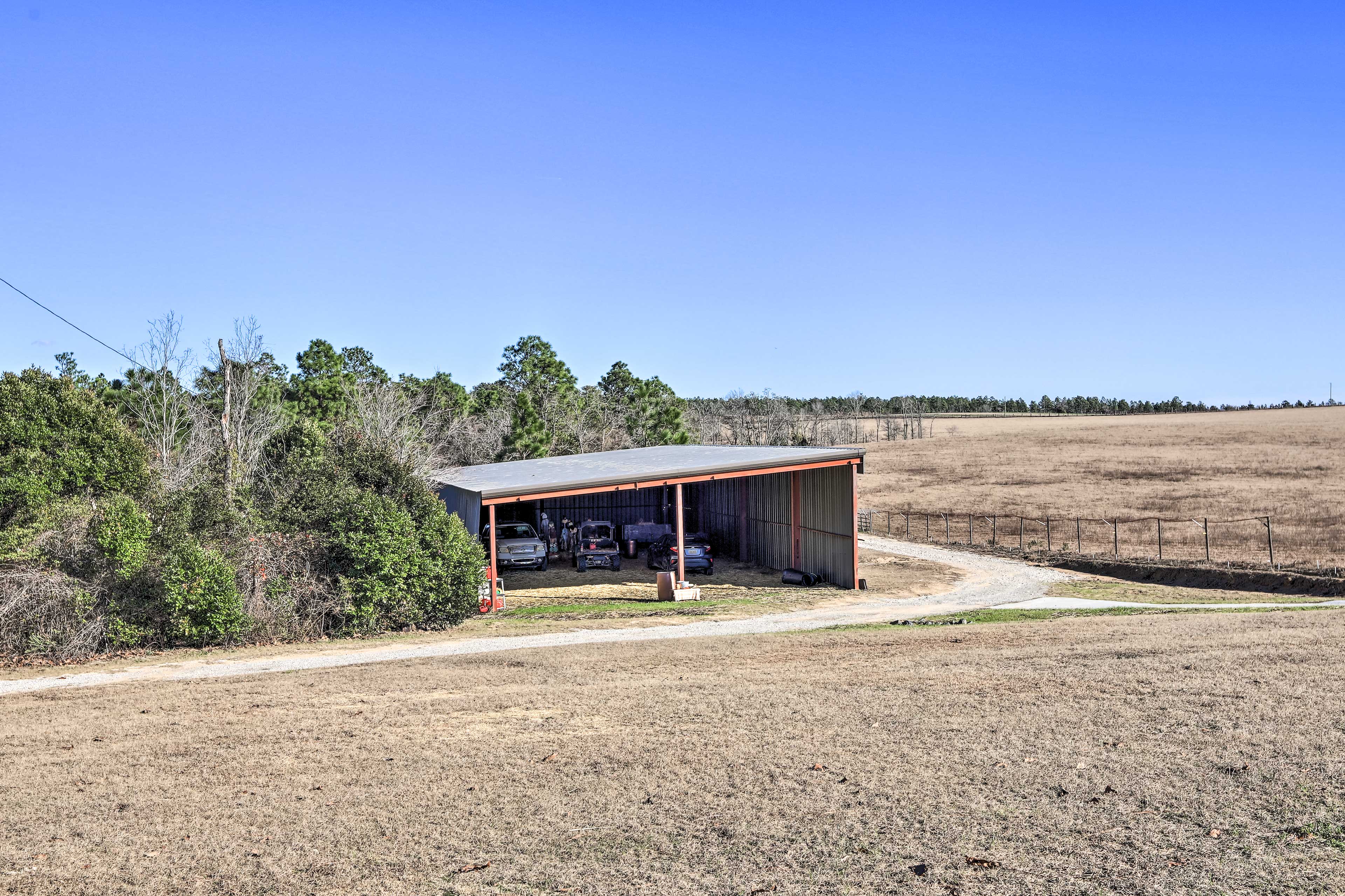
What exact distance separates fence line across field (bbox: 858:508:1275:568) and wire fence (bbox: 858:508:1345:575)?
0.30 ft

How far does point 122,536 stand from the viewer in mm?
18078

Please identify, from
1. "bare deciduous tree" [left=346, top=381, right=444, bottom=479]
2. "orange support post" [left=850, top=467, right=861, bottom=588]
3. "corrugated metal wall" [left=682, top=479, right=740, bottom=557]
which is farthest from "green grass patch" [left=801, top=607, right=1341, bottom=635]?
"corrugated metal wall" [left=682, top=479, right=740, bottom=557]

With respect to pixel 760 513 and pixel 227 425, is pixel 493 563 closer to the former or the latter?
pixel 227 425

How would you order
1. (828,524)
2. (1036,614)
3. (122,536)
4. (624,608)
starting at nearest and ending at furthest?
(122,536) → (1036,614) → (624,608) → (828,524)

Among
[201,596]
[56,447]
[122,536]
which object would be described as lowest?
[201,596]

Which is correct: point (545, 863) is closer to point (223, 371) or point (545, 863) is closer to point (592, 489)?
point (592, 489)

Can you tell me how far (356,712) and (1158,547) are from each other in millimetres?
28282

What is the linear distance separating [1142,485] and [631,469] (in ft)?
138

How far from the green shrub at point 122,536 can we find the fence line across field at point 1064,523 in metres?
27.5

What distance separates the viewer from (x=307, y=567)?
19922 millimetres

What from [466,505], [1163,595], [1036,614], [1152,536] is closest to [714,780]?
[1036,614]

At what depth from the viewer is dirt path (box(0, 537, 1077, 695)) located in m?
15.9

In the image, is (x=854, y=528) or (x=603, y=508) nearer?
(x=854, y=528)

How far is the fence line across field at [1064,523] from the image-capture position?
32.5 meters
